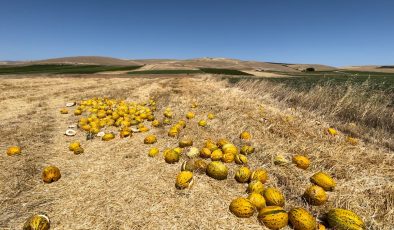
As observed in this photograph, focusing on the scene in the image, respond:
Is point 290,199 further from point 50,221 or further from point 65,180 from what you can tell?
point 65,180

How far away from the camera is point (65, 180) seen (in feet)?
16.5

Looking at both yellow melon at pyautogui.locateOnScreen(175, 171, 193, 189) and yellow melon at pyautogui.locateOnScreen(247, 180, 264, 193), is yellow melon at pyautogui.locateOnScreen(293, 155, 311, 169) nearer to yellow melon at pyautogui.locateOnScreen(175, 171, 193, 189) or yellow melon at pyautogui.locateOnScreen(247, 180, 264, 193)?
yellow melon at pyautogui.locateOnScreen(247, 180, 264, 193)

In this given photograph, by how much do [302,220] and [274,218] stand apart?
37cm

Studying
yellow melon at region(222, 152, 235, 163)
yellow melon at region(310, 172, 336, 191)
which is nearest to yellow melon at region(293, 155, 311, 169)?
yellow melon at region(310, 172, 336, 191)

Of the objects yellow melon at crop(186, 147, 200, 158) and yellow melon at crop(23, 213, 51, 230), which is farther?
yellow melon at crop(186, 147, 200, 158)

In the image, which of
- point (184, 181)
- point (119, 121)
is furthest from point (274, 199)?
point (119, 121)

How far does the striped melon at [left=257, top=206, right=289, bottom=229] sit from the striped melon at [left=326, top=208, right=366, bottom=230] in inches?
24.5

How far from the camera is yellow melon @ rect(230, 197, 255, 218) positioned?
12.5 ft

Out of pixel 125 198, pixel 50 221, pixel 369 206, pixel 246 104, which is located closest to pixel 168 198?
pixel 125 198

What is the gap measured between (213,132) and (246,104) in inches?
161

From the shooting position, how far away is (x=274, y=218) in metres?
3.57

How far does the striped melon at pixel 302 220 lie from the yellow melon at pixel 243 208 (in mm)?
586

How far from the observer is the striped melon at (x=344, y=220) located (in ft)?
11.1

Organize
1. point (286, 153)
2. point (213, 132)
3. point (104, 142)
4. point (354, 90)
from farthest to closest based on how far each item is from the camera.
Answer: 1. point (354, 90)
2. point (213, 132)
3. point (104, 142)
4. point (286, 153)
